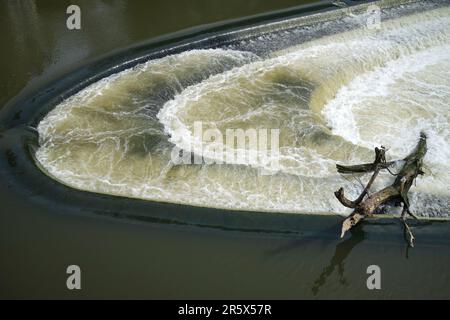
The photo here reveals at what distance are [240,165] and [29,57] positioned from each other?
5510mm

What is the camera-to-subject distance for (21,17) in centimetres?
1159

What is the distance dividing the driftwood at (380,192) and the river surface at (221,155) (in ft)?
0.58

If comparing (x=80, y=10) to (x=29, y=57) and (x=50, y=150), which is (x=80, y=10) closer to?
(x=29, y=57)

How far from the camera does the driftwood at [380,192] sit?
6.02 meters

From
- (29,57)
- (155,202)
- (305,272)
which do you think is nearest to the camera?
(305,272)

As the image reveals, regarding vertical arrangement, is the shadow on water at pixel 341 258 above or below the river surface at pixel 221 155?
below

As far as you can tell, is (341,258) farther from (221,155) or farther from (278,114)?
(278,114)

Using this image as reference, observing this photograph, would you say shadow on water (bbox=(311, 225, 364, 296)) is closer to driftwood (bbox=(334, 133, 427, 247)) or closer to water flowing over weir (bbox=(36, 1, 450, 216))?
driftwood (bbox=(334, 133, 427, 247))

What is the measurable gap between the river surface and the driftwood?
178 millimetres

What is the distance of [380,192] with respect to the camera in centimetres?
636

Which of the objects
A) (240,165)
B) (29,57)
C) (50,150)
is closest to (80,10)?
(29,57)

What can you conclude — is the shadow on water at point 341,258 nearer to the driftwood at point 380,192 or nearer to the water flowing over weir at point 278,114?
the driftwood at point 380,192

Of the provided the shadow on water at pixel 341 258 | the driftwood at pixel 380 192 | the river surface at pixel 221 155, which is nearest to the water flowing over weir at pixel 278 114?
the river surface at pixel 221 155

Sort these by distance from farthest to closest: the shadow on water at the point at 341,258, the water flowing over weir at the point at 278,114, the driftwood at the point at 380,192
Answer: the water flowing over weir at the point at 278,114, the driftwood at the point at 380,192, the shadow on water at the point at 341,258
